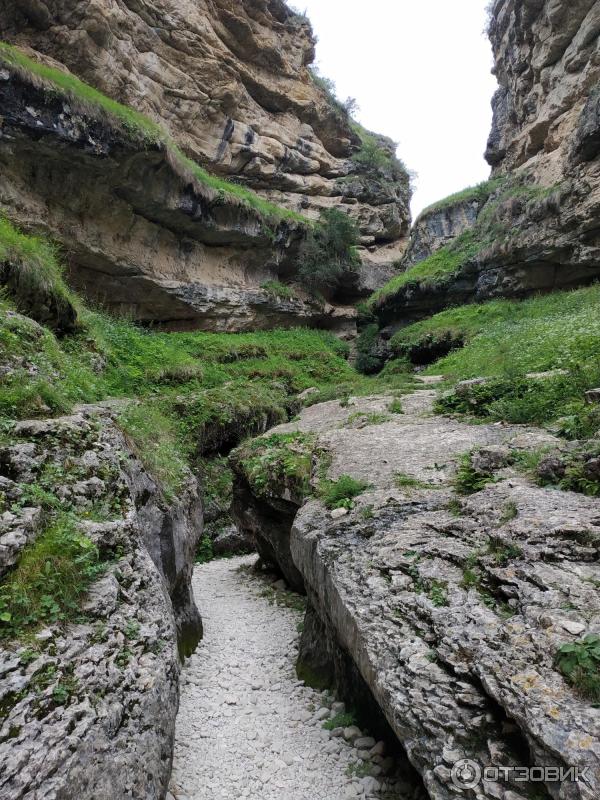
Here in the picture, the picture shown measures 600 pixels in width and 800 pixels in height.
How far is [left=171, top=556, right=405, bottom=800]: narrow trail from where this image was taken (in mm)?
4340

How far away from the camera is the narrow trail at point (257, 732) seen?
4.34m

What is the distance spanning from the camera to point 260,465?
9.23m

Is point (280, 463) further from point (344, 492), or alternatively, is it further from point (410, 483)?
point (410, 483)

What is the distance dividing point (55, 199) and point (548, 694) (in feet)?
63.6

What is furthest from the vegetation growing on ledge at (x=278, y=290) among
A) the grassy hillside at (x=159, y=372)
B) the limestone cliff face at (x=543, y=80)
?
the limestone cliff face at (x=543, y=80)

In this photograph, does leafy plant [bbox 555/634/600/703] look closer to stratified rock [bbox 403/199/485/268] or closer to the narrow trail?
the narrow trail

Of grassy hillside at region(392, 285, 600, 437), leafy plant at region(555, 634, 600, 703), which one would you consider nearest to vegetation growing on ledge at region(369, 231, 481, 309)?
grassy hillside at region(392, 285, 600, 437)

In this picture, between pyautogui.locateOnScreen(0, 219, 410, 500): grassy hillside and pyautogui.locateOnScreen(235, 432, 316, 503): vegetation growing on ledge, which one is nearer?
pyautogui.locateOnScreen(0, 219, 410, 500): grassy hillside

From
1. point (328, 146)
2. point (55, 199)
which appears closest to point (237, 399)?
point (55, 199)

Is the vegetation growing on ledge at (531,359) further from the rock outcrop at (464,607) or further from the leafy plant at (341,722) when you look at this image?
the leafy plant at (341,722)

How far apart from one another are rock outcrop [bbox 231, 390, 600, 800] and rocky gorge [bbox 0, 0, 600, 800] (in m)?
0.02

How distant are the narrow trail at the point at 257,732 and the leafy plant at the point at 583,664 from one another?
2.39 m

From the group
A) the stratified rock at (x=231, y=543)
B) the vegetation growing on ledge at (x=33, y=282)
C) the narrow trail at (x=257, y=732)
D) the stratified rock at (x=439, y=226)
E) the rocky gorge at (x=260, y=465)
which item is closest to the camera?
the rocky gorge at (x=260, y=465)

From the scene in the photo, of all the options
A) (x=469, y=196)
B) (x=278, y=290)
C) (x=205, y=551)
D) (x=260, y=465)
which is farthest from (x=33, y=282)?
(x=469, y=196)
